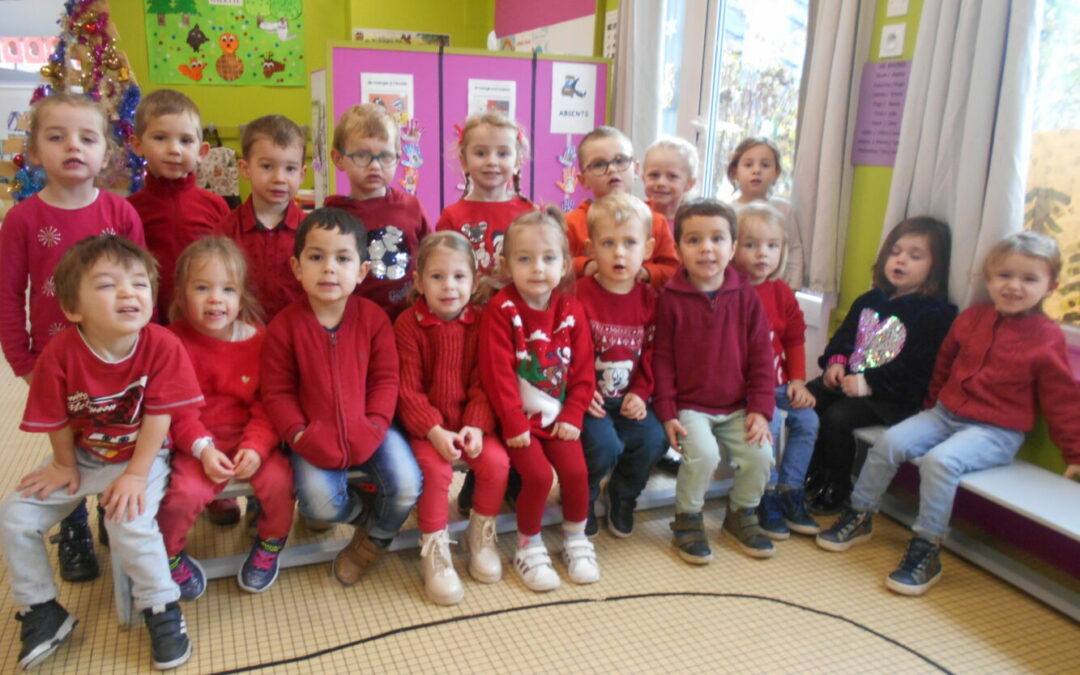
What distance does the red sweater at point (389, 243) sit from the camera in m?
2.02

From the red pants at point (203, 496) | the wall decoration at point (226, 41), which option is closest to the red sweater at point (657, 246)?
the red pants at point (203, 496)

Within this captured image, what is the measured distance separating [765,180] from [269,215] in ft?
5.39

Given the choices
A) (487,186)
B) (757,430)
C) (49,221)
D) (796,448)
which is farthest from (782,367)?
(49,221)

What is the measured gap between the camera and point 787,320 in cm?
228

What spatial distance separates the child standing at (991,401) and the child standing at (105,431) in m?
1.78

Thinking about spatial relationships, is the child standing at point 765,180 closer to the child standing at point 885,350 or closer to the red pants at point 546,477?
the child standing at point 885,350

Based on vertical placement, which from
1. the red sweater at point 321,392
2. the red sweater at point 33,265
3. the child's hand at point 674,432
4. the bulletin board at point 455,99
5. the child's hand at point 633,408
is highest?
the bulletin board at point 455,99

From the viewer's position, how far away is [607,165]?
7.72 feet

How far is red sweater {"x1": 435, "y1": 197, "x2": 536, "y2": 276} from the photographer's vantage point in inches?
84.3

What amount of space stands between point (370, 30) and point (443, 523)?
15.5ft

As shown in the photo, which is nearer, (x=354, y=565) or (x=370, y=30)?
(x=354, y=565)

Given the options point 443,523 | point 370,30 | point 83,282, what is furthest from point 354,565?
point 370,30

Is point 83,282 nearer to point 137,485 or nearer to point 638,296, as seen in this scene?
point 137,485

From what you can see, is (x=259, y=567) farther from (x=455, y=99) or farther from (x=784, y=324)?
(x=455, y=99)
